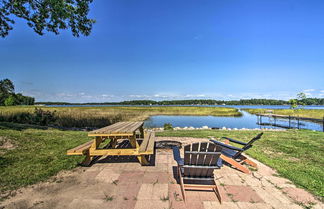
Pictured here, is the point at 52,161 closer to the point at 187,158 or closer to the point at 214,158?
the point at 187,158

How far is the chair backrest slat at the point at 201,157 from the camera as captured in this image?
2619 mm

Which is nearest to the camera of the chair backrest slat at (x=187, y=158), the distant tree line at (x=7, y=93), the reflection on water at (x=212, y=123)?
the chair backrest slat at (x=187, y=158)

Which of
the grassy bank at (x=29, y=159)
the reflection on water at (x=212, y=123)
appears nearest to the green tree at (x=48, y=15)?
the grassy bank at (x=29, y=159)

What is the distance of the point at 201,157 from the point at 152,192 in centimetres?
114

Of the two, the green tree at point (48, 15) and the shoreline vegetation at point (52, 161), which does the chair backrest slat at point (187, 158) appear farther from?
the green tree at point (48, 15)

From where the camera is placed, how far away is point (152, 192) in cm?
282

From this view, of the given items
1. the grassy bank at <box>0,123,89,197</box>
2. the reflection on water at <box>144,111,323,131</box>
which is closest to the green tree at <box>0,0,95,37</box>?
the grassy bank at <box>0,123,89,197</box>

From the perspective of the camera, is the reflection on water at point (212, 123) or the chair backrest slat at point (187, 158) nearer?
the chair backrest slat at point (187, 158)

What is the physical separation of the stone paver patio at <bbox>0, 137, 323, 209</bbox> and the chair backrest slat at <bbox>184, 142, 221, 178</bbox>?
1.61 ft

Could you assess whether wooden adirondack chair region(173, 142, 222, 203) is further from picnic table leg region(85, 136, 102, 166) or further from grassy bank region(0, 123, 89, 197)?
grassy bank region(0, 123, 89, 197)

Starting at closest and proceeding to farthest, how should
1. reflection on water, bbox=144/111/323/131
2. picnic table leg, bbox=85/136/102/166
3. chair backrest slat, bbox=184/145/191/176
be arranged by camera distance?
chair backrest slat, bbox=184/145/191/176, picnic table leg, bbox=85/136/102/166, reflection on water, bbox=144/111/323/131

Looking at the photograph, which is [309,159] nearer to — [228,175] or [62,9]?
[228,175]

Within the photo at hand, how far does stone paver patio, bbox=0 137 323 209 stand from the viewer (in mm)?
2484

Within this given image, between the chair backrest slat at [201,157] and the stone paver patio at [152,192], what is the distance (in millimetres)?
492
